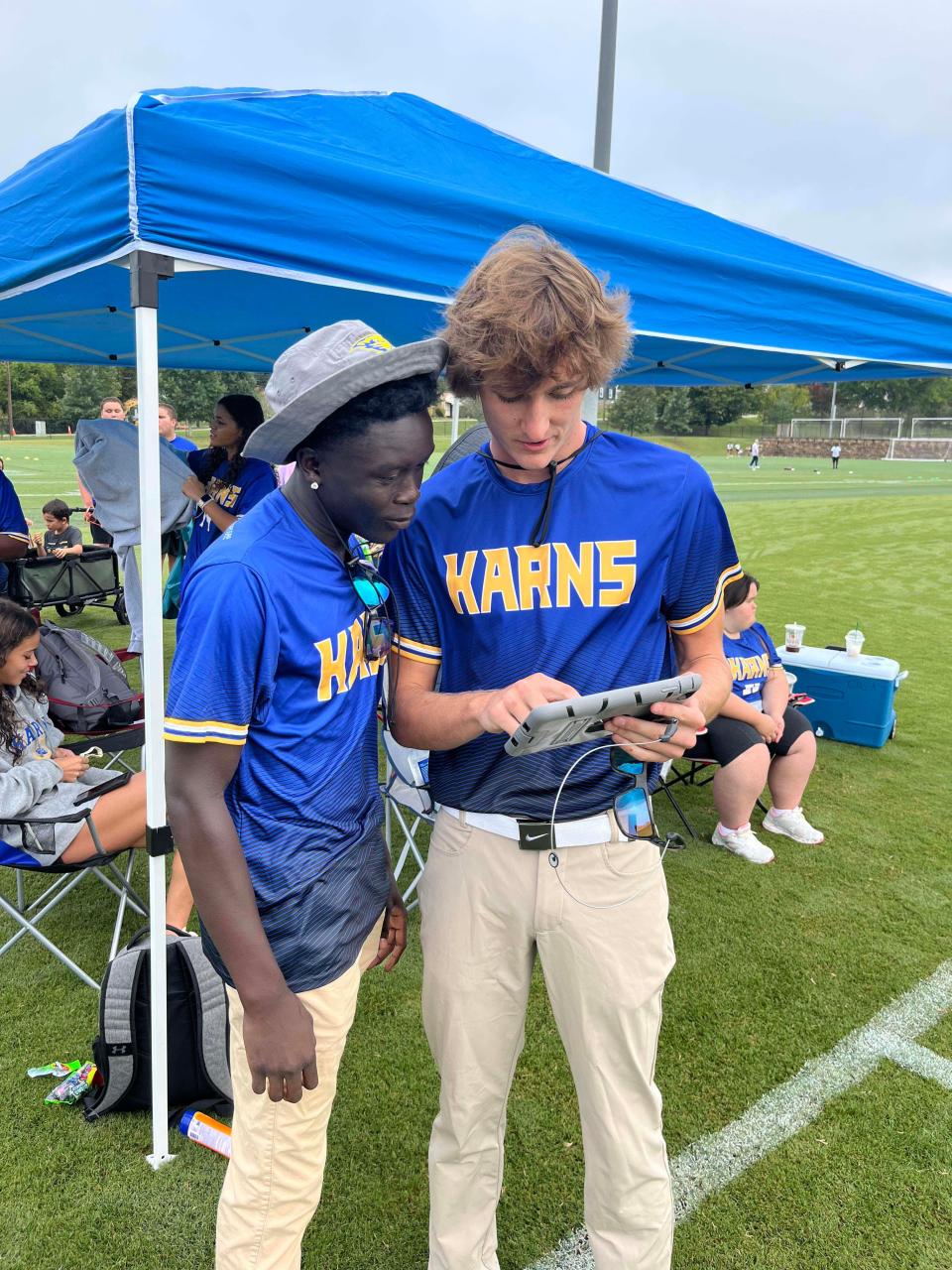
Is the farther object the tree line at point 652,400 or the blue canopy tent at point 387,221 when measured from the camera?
the tree line at point 652,400

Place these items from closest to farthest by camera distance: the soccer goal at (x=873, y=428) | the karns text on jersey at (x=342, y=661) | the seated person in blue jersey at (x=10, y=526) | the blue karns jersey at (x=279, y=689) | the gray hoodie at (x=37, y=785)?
the blue karns jersey at (x=279, y=689), the karns text on jersey at (x=342, y=661), the gray hoodie at (x=37, y=785), the seated person in blue jersey at (x=10, y=526), the soccer goal at (x=873, y=428)

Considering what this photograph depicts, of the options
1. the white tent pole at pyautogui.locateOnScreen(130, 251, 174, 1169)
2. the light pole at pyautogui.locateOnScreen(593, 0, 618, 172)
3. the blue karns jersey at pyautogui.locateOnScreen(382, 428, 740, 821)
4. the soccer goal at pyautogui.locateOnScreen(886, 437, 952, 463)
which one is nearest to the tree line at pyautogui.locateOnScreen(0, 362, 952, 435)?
the soccer goal at pyautogui.locateOnScreen(886, 437, 952, 463)

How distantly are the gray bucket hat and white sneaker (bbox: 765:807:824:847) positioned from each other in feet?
12.1

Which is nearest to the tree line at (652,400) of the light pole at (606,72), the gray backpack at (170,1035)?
the light pole at (606,72)

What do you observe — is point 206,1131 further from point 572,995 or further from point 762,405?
point 762,405

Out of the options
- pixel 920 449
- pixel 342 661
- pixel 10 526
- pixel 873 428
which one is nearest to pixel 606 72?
pixel 10 526

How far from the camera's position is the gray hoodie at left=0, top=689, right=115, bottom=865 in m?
2.84

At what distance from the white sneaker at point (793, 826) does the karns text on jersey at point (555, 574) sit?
3325 millimetres

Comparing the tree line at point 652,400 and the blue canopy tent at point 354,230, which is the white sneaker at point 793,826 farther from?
the tree line at point 652,400

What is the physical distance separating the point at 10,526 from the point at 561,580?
16.7ft

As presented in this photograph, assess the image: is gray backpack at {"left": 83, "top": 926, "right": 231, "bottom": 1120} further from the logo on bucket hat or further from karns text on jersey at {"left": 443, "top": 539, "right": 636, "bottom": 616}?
the logo on bucket hat

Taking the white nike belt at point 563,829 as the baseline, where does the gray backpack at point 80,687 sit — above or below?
below

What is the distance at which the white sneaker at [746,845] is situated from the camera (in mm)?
4047

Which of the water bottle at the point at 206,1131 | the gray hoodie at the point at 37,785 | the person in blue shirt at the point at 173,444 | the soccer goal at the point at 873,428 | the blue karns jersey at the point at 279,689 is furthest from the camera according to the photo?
the soccer goal at the point at 873,428
